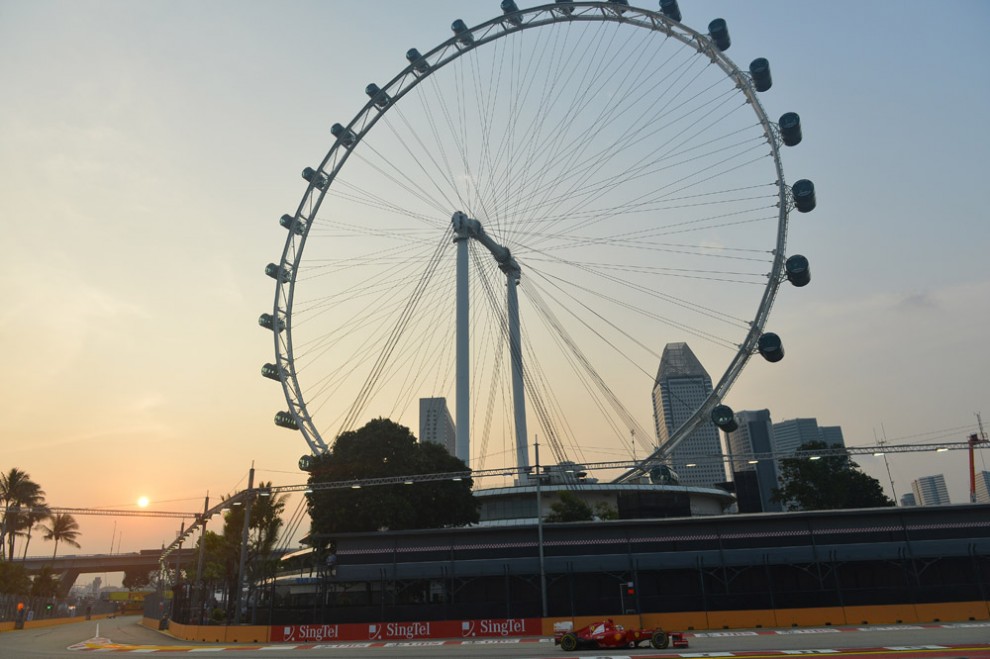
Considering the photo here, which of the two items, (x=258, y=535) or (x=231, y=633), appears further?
(x=258, y=535)

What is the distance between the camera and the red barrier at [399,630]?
3922 cm

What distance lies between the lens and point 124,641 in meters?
44.8

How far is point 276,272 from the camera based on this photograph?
2425 inches

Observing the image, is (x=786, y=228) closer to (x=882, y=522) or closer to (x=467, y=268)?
(x=882, y=522)

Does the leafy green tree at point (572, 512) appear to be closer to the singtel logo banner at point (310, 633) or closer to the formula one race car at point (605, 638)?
the singtel logo banner at point (310, 633)

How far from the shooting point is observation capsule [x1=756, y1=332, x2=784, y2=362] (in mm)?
42062

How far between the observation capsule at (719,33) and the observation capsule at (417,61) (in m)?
23.5

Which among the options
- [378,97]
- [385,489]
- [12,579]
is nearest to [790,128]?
[378,97]

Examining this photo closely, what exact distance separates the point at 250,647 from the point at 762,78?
48519 millimetres

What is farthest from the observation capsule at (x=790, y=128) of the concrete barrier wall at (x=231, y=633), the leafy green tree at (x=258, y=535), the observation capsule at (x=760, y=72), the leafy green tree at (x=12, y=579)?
the leafy green tree at (x=12, y=579)

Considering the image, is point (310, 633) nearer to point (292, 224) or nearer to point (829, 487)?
point (292, 224)

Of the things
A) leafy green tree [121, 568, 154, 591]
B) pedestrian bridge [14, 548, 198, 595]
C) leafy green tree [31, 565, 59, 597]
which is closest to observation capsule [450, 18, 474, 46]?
leafy green tree [31, 565, 59, 597]

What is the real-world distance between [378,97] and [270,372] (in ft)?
87.7

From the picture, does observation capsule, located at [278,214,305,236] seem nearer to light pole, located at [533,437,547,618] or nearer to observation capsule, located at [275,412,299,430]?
observation capsule, located at [275,412,299,430]
